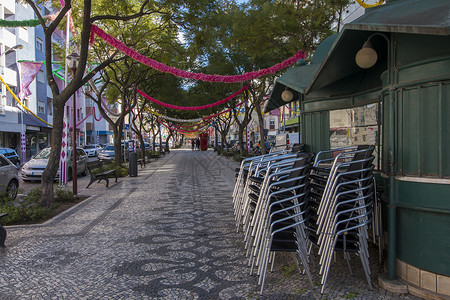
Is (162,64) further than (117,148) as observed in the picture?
No

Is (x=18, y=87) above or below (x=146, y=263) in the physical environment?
above

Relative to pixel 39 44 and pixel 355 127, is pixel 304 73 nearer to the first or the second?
pixel 355 127

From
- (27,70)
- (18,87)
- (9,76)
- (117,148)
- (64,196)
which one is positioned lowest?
(64,196)

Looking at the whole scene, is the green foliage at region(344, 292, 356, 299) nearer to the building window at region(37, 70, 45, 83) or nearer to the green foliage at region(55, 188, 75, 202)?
the green foliage at region(55, 188, 75, 202)

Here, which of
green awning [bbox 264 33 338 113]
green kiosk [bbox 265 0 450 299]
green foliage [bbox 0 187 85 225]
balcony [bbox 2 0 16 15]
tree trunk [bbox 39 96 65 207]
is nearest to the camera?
green kiosk [bbox 265 0 450 299]

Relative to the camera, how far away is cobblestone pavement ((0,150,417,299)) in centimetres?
400

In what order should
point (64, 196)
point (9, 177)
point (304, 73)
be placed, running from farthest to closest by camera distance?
point (9, 177), point (64, 196), point (304, 73)

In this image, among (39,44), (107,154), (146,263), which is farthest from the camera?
(39,44)

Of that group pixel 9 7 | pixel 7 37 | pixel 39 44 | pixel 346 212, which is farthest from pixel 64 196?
pixel 39 44

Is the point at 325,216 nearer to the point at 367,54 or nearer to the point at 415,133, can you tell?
the point at 415,133

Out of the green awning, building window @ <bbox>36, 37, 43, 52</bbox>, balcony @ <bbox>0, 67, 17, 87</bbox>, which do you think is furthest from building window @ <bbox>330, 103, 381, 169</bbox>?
building window @ <bbox>36, 37, 43, 52</bbox>

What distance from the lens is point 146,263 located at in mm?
4949

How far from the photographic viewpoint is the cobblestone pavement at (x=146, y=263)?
13.1ft

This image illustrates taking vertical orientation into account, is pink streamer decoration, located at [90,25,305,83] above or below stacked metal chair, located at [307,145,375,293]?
above
